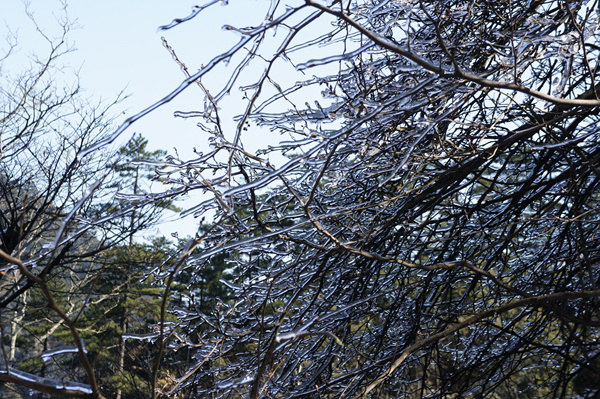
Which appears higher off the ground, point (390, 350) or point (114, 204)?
point (114, 204)

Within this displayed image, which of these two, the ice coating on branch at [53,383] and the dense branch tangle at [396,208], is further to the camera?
the dense branch tangle at [396,208]

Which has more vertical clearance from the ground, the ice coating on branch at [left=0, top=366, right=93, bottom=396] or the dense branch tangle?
the dense branch tangle

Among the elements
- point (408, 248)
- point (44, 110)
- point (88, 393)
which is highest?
point (44, 110)

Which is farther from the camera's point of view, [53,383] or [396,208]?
[396,208]

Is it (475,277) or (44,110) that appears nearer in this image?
(475,277)

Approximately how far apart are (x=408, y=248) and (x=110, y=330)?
23130 millimetres

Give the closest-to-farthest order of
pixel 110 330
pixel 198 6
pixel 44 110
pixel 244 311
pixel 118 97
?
pixel 198 6
pixel 244 311
pixel 44 110
pixel 118 97
pixel 110 330

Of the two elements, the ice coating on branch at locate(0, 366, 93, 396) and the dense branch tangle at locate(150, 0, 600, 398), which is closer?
the ice coating on branch at locate(0, 366, 93, 396)

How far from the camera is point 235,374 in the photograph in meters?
3.79

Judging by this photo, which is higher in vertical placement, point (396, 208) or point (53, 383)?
point (396, 208)

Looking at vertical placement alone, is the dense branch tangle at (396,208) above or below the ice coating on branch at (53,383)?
above

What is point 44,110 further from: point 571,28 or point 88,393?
point 88,393

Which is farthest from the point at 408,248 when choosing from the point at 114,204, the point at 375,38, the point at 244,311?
the point at 114,204

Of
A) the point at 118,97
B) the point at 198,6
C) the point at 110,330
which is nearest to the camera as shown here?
the point at 198,6
